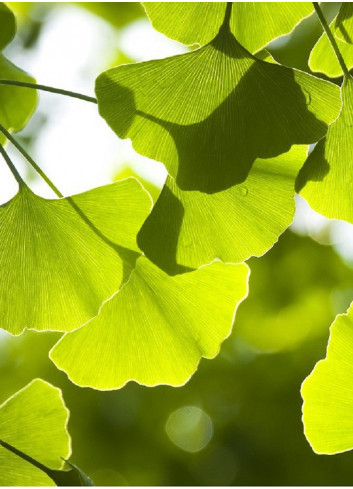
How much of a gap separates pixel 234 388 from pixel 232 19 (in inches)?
154

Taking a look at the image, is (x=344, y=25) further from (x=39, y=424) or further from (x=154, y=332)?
(x=39, y=424)

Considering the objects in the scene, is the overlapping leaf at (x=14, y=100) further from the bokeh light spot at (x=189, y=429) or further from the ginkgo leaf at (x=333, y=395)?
the bokeh light spot at (x=189, y=429)

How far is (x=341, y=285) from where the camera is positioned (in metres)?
4.39

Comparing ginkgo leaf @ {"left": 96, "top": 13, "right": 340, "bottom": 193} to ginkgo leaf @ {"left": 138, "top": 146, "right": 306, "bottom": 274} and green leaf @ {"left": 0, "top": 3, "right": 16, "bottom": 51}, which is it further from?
green leaf @ {"left": 0, "top": 3, "right": 16, "bottom": 51}

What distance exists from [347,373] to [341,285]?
3600 mm

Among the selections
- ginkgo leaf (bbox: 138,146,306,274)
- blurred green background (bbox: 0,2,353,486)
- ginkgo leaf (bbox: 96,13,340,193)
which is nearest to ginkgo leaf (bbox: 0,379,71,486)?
ginkgo leaf (bbox: 138,146,306,274)

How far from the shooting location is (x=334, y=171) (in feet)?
2.62

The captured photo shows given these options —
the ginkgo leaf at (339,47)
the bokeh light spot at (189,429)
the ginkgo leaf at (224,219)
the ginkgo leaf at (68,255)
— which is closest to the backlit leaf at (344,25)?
the ginkgo leaf at (339,47)

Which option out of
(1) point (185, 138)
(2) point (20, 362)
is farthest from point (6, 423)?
(2) point (20, 362)

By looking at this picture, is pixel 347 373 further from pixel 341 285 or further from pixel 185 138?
pixel 341 285

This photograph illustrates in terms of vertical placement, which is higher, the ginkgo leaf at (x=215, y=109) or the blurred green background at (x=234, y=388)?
the ginkgo leaf at (x=215, y=109)

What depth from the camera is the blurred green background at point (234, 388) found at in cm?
431

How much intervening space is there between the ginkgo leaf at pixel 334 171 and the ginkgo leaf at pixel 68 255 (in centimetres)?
24

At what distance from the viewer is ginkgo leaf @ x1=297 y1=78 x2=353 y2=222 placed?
30.7 inches
